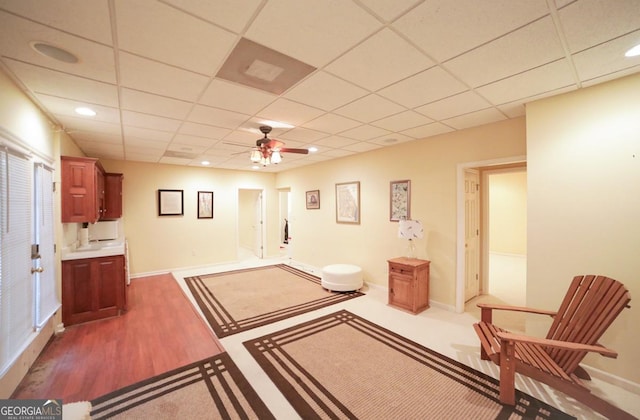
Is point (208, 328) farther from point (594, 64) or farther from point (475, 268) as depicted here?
point (594, 64)

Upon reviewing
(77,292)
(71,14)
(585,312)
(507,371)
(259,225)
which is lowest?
(507,371)

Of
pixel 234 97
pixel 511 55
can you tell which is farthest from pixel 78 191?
pixel 511 55

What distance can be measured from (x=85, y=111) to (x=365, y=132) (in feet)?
11.0

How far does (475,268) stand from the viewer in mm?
4285

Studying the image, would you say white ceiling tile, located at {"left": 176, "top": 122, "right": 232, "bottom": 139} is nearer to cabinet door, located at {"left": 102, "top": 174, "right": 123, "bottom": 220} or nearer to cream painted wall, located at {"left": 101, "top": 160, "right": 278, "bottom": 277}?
cabinet door, located at {"left": 102, "top": 174, "right": 123, "bottom": 220}

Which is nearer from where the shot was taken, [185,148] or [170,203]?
[185,148]

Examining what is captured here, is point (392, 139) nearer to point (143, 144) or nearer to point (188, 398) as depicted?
point (188, 398)

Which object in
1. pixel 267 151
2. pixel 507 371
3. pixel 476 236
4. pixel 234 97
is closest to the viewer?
pixel 507 371

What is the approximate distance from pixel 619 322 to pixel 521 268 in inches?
186

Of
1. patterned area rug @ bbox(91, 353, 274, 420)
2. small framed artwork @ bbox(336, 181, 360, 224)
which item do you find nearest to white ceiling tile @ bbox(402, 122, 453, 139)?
small framed artwork @ bbox(336, 181, 360, 224)

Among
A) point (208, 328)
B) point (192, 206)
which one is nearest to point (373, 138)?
point (208, 328)

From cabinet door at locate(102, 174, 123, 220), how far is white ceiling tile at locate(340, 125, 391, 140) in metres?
4.72

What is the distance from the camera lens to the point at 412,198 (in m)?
4.16

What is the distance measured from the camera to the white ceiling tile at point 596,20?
1.33 m
